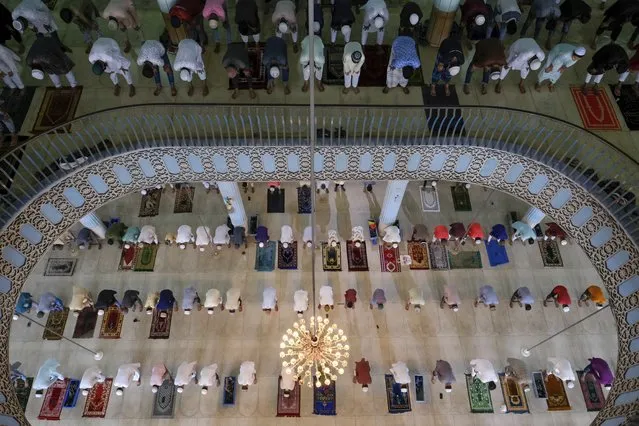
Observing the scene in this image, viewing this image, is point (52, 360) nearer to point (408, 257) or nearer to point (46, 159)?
point (46, 159)

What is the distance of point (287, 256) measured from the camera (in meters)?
10.9

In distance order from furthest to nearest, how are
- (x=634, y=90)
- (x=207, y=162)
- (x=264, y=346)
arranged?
(x=264, y=346), (x=634, y=90), (x=207, y=162)

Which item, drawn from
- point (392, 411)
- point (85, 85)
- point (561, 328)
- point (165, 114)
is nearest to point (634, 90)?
point (561, 328)

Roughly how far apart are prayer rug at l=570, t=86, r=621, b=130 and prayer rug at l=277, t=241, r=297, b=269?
630cm

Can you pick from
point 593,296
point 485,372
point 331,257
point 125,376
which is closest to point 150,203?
point 125,376

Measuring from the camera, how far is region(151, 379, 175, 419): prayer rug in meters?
9.24

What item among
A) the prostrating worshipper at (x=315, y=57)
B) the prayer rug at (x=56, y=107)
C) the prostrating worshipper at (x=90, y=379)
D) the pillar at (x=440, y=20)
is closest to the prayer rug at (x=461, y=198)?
the pillar at (x=440, y=20)

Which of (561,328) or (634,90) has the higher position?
(634,90)

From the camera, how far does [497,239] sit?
10.9 m

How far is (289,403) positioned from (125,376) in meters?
3.16

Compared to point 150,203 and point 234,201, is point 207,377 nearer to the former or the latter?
point 234,201

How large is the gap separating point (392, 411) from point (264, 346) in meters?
2.82

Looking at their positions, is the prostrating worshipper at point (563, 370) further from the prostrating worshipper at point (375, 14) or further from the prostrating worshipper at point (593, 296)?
the prostrating worshipper at point (375, 14)

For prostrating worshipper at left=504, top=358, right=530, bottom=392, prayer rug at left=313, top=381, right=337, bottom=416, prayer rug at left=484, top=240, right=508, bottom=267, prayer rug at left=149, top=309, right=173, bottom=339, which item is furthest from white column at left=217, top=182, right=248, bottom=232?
prostrating worshipper at left=504, top=358, right=530, bottom=392
